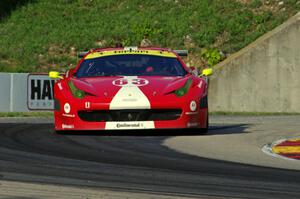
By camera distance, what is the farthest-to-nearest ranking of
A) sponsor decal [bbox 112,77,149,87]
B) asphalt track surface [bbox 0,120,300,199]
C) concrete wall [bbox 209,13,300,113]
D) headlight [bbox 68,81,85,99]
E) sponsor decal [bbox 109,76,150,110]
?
concrete wall [bbox 209,13,300,113] → sponsor decal [bbox 112,77,149,87] → headlight [bbox 68,81,85,99] → sponsor decal [bbox 109,76,150,110] → asphalt track surface [bbox 0,120,300,199]

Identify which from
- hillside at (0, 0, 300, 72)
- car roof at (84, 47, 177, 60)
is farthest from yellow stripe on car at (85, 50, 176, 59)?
hillside at (0, 0, 300, 72)

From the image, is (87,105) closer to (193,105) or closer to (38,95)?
(193,105)

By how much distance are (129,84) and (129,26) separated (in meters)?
25.2

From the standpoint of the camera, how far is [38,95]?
2611cm

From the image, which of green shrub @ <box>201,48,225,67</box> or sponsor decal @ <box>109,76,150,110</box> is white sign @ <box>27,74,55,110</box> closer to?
green shrub @ <box>201,48,225,67</box>

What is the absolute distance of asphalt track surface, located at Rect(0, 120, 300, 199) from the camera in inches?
299

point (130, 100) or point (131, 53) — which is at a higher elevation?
point (131, 53)

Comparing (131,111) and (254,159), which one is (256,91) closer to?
(131,111)

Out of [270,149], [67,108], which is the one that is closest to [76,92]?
[67,108]

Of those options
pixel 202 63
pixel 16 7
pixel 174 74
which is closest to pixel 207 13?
pixel 202 63

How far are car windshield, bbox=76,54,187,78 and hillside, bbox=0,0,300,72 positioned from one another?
1916 cm

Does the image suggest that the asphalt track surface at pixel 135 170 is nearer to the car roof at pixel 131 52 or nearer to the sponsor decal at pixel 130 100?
the sponsor decal at pixel 130 100

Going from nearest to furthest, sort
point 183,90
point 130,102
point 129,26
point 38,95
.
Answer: point 130,102
point 183,90
point 38,95
point 129,26

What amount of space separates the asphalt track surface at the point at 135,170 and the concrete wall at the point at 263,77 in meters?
16.7
